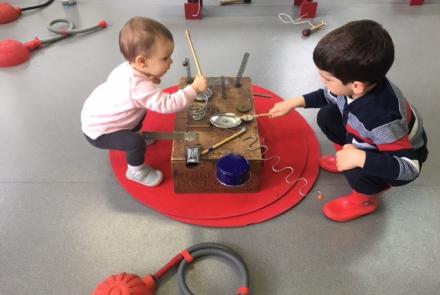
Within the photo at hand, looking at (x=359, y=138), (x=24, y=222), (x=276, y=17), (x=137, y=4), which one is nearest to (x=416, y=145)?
(x=359, y=138)

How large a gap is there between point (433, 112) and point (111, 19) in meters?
1.92

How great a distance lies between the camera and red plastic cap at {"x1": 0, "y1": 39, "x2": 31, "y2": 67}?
1.83m

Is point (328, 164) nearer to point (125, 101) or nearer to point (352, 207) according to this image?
point (352, 207)

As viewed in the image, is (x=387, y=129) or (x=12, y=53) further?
(x=12, y=53)

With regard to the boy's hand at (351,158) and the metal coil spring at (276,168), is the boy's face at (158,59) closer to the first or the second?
the metal coil spring at (276,168)

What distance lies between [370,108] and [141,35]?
2.19 ft

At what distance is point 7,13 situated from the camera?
221 cm

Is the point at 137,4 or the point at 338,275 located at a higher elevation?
the point at 137,4

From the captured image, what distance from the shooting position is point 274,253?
1.09 m

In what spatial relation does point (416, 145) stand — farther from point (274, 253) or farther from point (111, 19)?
point (111, 19)

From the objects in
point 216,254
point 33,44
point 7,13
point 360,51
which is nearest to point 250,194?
point 216,254

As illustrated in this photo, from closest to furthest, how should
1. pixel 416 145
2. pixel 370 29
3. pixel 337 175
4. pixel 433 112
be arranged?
1. pixel 370 29
2. pixel 416 145
3. pixel 337 175
4. pixel 433 112

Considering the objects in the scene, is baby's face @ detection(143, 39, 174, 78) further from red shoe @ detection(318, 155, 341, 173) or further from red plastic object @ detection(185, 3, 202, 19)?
red plastic object @ detection(185, 3, 202, 19)

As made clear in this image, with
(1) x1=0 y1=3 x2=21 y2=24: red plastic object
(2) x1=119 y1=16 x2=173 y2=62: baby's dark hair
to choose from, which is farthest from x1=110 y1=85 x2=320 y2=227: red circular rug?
→ (1) x1=0 y1=3 x2=21 y2=24: red plastic object
